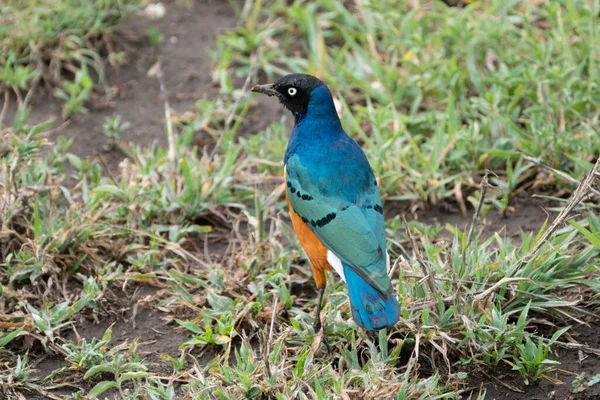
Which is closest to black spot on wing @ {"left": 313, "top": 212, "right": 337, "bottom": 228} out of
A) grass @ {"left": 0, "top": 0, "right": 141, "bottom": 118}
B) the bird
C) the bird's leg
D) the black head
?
the bird

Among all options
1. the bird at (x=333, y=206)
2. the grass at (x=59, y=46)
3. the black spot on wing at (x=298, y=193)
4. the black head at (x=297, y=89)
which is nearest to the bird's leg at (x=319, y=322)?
the bird at (x=333, y=206)

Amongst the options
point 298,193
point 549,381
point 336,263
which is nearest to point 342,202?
point 298,193

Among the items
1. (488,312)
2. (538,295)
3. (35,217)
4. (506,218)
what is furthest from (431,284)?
(35,217)

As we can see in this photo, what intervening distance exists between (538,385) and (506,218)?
1.39 m

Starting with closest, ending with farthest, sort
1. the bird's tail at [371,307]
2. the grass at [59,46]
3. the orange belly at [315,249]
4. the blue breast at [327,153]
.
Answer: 1. the bird's tail at [371,307]
2. the orange belly at [315,249]
3. the blue breast at [327,153]
4. the grass at [59,46]

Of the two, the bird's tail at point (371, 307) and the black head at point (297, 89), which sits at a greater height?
the black head at point (297, 89)

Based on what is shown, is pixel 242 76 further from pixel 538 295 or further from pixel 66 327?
pixel 538 295

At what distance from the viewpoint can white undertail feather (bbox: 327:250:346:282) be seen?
3822mm

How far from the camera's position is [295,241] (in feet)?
15.6

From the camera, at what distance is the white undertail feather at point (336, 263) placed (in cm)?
382

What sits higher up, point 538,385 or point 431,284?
point 431,284

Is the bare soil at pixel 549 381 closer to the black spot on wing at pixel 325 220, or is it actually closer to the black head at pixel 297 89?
the black spot on wing at pixel 325 220

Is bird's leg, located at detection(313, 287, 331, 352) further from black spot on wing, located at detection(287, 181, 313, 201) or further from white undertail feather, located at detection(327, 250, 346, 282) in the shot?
black spot on wing, located at detection(287, 181, 313, 201)

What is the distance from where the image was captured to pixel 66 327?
422 centimetres
